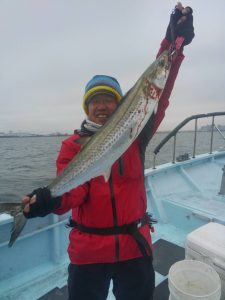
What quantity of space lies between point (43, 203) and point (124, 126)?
38.7 inches

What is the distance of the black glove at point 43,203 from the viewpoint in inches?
95.7

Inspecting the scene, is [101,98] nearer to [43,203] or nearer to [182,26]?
[182,26]

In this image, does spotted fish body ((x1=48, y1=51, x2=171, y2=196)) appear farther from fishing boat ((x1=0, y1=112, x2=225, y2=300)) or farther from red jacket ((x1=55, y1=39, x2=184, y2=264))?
fishing boat ((x1=0, y1=112, x2=225, y2=300))

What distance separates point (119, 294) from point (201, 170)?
18.9 ft

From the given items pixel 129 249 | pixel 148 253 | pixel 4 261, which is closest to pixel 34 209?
pixel 129 249

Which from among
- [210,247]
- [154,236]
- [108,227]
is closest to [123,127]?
[108,227]

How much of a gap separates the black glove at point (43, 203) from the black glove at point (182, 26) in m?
1.94

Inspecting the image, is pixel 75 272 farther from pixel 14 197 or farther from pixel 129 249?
pixel 14 197

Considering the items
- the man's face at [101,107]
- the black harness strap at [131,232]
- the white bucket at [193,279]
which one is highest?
the man's face at [101,107]

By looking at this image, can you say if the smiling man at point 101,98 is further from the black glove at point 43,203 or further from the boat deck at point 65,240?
the boat deck at point 65,240

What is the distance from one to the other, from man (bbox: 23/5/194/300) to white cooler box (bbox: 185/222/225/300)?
0.61m

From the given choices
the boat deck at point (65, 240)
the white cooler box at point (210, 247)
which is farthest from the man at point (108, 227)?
the boat deck at point (65, 240)

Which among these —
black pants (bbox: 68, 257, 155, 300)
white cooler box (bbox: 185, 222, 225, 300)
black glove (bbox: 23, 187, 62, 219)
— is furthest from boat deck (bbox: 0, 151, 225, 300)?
black glove (bbox: 23, 187, 62, 219)

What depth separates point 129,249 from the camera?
8.47 feet
